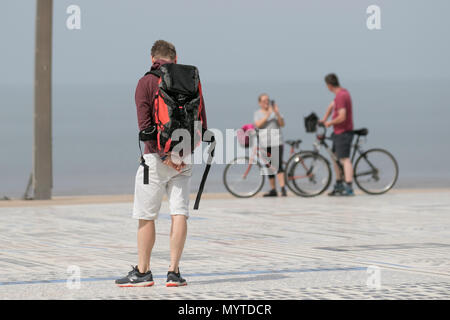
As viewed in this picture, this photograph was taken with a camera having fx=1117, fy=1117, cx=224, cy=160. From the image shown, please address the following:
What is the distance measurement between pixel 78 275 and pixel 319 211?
6.71 metres

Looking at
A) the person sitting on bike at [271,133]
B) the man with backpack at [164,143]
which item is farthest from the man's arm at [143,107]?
the person sitting on bike at [271,133]

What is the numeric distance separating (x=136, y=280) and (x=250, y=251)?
2.44 meters

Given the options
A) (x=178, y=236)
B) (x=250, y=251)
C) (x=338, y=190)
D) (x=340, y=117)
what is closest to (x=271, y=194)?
(x=338, y=190)

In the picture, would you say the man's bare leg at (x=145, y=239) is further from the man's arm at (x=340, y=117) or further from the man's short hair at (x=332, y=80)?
the man's short hair at (x=332, y=80)

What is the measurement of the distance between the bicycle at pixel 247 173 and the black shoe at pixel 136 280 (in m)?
9.66

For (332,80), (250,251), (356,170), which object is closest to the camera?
(250,251)

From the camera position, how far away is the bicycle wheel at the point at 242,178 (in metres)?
17.9

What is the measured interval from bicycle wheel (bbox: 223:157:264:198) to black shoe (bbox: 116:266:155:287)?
9.68 meters

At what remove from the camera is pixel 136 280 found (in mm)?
8070

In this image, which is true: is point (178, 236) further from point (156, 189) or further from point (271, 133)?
point (271, 133)

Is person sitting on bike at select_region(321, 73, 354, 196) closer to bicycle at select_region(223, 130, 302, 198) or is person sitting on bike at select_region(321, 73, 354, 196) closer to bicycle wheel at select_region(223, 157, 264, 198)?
bicycle at select_region(223, 130, 302, 198)
